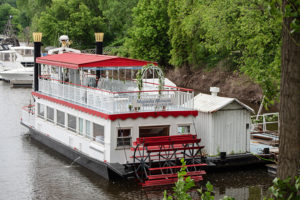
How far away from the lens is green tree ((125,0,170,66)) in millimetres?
60000

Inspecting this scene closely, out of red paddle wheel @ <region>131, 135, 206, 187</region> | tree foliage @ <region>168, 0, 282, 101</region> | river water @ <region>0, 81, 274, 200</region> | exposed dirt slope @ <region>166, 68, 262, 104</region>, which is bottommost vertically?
river water @ <region>0, 81, 274, 200</region>

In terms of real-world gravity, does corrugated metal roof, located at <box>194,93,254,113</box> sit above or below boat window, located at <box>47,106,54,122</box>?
above

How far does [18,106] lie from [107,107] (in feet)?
76.4

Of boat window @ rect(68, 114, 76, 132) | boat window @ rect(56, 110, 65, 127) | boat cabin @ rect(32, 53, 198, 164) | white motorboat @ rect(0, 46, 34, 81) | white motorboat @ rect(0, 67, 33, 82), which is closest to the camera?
boat cabin @ rect(32, 53, 198, 164)

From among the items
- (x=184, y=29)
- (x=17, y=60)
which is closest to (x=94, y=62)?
(x=184, y=29)

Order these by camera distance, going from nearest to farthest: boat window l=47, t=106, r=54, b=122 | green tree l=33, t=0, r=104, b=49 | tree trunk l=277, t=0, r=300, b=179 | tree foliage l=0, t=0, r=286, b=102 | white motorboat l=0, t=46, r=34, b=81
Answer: tree trunk l=277, t=0, r=300, b=179
boat window l=47, t=106, r=54, b=122
tree foliage l=0, t=0, r=286, b=102
white motorboat l=0, t=46, r=34, b=81
green tree l=33, t=0, r=104, b=49

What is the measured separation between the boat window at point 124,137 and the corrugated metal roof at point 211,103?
3309 mm

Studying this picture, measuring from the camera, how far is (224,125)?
2050cm

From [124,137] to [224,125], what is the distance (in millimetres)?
4350

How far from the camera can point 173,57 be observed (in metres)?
55.9

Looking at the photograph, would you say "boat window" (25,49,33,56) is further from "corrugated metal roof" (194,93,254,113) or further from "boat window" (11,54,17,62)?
"corrugated metal roof" (194,93,254,113)

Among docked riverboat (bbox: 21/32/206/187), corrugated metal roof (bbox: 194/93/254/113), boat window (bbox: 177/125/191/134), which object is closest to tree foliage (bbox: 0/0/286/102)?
corrugated metal roof (bbox: 194/93/254/113)

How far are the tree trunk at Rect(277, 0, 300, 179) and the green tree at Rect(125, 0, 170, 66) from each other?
181 feet

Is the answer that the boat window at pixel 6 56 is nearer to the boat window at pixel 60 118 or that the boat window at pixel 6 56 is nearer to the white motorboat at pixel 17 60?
the white motorboat at pixel 17 60
